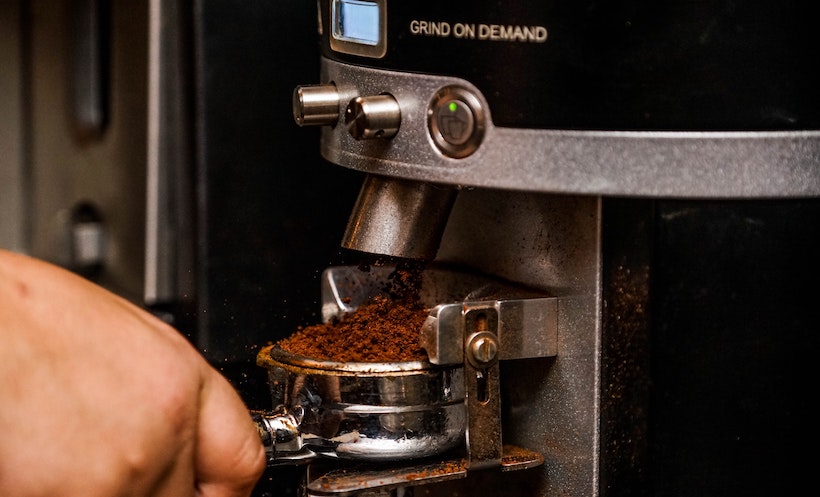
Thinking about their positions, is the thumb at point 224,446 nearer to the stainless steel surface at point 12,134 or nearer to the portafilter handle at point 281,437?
the portafilter handle at point 281,437

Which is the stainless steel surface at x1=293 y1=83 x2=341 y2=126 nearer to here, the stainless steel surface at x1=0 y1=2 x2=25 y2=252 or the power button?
the power button

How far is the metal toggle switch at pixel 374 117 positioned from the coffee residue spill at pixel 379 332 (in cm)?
14

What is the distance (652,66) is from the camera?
797 millimetres

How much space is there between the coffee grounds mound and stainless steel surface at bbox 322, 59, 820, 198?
0.14 metres

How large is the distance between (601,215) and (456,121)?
12 centimetres

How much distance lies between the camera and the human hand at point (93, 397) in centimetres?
66

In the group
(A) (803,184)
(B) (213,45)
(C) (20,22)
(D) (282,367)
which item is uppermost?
(C) (20,22)

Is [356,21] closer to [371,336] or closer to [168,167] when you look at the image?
[371,336]

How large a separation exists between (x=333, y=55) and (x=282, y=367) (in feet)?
0.76

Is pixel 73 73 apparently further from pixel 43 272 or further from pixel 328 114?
pixel 43 272

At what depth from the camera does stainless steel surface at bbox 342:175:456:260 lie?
2.99ft

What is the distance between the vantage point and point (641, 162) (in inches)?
31.7

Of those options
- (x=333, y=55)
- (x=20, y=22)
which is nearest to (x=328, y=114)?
(x=333, y=55)

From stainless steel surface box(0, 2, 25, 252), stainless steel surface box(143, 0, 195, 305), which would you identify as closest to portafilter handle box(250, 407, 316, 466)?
stainless steel surface box(143, 0, 195, 305)
